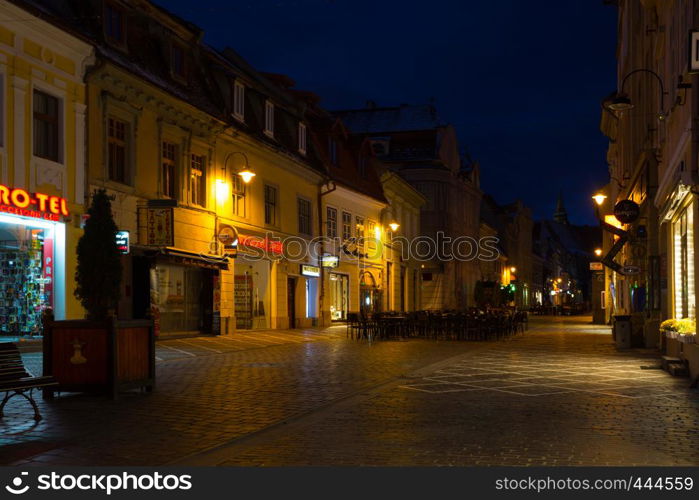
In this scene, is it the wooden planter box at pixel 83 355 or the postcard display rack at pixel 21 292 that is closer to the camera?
the wooden planter box at pixel 83 355

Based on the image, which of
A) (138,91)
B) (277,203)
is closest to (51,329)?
(138,91)

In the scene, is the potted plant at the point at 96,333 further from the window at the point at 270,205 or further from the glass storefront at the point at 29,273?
the window at the point at 270,205

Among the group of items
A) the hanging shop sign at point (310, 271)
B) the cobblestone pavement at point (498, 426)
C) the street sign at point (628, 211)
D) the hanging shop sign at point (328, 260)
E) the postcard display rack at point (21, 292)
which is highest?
the street sign at point (628, 211)

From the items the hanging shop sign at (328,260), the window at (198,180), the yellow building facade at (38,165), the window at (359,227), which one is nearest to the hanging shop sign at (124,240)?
the yellow building facade at (38,165)

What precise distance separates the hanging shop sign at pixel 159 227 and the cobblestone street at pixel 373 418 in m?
6.07

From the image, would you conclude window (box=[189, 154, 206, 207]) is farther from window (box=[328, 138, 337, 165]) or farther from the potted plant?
the potted plant

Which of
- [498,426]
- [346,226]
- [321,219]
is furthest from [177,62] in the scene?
[498,426]

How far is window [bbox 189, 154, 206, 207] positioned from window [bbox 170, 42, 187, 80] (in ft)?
8.36

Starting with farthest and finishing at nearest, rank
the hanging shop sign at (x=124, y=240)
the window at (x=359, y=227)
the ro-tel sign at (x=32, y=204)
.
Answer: the window at (x=359, y=227) < the hanging shop sign at (x=124, y=240) < the ro-tel sign at (x=32, y=204)

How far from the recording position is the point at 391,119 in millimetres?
60406

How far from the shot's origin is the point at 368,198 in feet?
137

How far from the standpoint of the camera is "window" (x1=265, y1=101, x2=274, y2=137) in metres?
31.6

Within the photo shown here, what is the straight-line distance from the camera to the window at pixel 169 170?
2442cm

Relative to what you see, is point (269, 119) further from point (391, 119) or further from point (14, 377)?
point (391, 119)
